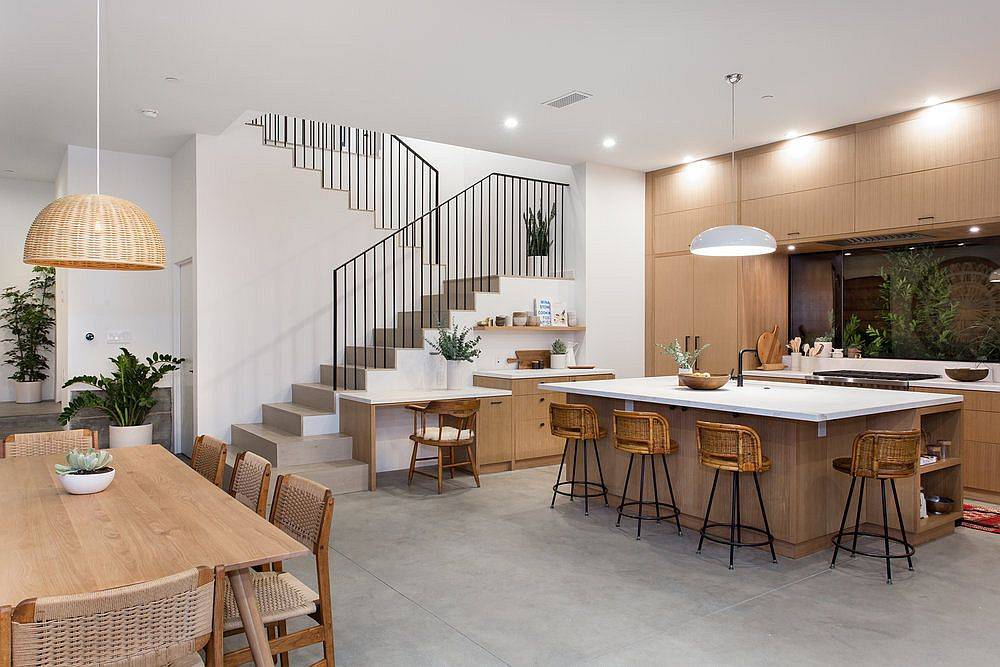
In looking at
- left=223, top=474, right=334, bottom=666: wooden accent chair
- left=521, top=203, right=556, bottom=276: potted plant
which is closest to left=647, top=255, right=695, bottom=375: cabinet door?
left=521, top=203, right=556, bottom=276: potted plant

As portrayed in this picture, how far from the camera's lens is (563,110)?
20.1 feet

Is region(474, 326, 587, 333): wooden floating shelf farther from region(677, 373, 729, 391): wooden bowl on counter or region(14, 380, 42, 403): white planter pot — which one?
region(14, 380, 42, 403): white planter pot

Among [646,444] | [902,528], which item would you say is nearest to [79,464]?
[646,444]

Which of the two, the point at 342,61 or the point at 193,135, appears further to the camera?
the point at 193,135

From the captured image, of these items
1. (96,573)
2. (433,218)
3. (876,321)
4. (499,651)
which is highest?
(433,218)

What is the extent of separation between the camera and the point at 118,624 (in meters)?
1.78

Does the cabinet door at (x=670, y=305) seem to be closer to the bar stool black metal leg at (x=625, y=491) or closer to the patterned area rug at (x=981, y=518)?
the bar stool black metal leg at (x=625, y=491)

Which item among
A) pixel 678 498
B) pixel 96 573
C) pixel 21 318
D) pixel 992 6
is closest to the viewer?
pixel 96 573

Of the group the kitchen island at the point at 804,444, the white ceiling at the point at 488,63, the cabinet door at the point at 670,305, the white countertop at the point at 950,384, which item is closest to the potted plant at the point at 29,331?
the white ceiling at the point at 488,63

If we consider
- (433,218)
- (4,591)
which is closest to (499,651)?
(4,591)

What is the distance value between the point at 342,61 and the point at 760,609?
4.30 meters

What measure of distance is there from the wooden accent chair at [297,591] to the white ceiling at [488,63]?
2.82 metres

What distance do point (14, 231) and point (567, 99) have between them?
7460mm

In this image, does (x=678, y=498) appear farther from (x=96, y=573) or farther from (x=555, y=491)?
(x=96, y=573)
